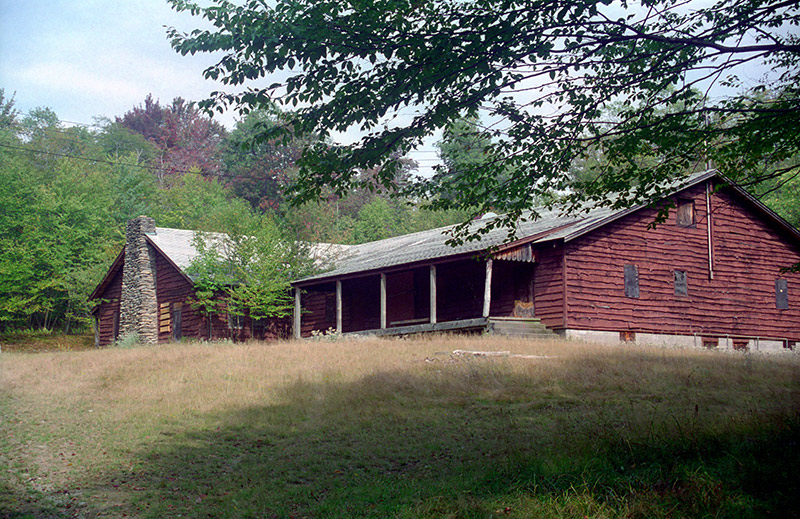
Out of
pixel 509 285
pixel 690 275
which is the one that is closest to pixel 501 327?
pixel 509 285

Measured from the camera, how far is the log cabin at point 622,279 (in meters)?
26.6

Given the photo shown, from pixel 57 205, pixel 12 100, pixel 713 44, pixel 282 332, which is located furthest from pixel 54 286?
→ pixel 713 44

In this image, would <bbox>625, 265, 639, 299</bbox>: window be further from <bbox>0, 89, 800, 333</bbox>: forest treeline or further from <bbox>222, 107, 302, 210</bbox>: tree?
<bbox>222, 107, 302, 210</bbox>: tree

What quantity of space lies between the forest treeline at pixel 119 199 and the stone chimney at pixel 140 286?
355cm

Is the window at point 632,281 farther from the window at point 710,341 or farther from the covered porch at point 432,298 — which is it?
the window at point 710,341

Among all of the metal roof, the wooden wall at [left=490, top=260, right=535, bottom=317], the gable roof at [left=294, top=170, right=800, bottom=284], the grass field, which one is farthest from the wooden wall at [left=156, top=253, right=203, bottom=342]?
the wooden wall at [left=490, top=260, right=535, bottom=317]

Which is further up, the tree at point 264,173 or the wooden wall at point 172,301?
the tree at point 264,173

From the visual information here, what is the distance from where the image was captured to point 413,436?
12.8 metres

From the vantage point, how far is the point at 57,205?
162ft

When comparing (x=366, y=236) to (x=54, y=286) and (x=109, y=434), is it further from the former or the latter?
(x=109, y=434)

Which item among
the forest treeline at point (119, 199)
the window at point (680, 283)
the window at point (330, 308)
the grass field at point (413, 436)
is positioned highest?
the forest treeline at point (119, 199)

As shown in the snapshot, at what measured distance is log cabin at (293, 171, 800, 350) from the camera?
87.4ft

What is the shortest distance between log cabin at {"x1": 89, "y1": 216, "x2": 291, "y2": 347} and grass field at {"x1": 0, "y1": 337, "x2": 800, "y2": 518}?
14277 mm

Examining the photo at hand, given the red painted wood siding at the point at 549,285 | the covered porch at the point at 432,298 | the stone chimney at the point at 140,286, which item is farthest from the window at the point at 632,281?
the stone chimney at the point at 140,286
